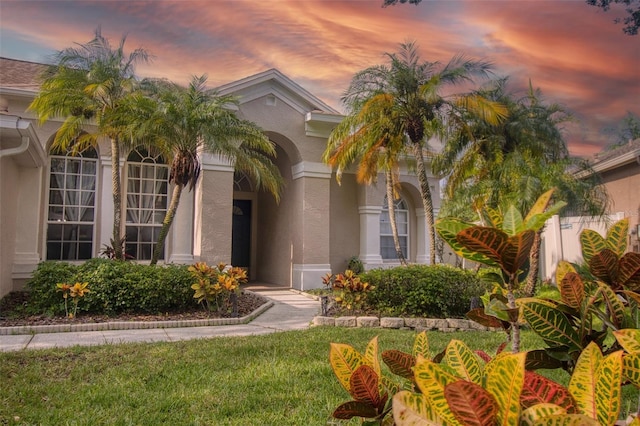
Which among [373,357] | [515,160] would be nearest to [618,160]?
[515,160]

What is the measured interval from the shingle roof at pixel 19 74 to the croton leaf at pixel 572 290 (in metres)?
12.6

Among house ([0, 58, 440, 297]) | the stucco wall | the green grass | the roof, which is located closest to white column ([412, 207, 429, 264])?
house ([0, 58, 440, 297])

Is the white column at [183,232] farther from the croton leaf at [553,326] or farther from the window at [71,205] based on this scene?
the croton leaf at [553,326]

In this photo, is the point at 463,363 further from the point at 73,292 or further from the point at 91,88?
the point at 91,88

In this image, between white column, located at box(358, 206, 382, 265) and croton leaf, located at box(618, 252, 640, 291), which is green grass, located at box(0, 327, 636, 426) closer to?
croton leaf, located at box(618, 252, 640, 291)

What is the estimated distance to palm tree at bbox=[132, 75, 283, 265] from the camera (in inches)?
393

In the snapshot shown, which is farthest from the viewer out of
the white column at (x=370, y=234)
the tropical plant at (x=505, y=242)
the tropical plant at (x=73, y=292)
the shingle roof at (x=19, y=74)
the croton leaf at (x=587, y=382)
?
the white column at (x=370, y=234)

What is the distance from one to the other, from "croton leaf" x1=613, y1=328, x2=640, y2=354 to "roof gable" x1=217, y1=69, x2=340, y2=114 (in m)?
12.7

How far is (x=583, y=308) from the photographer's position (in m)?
1.28

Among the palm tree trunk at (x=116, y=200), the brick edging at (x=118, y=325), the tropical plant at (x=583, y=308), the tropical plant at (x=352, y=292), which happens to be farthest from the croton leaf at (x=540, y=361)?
the palm tree trunk at (x=116, y=200)

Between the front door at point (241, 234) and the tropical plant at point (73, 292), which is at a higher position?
the front door at point (241, 234)

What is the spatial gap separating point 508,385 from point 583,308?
1.69ft

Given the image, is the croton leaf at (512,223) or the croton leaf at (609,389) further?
the croton leaf at (512,223)

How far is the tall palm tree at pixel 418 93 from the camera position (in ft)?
35.8
